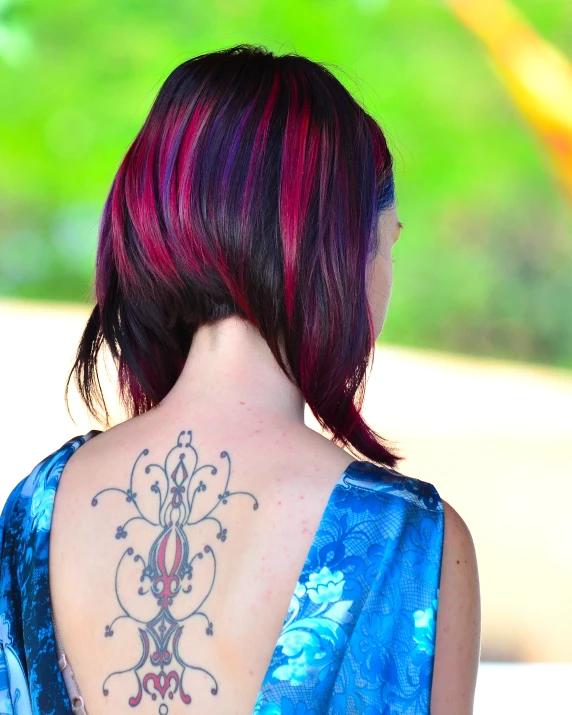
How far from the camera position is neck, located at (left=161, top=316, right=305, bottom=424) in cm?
92

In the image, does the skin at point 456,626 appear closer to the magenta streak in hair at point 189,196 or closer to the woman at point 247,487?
the woman at point 247,487

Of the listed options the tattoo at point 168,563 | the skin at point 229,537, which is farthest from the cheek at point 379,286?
the tattoo at point 168,563

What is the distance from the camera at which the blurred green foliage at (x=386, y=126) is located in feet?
16.5

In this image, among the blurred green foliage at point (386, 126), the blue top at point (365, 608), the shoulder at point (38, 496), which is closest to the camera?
the blue top at point (365, 608)

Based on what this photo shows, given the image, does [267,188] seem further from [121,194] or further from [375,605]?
[375,605]

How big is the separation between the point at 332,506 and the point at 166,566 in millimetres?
168

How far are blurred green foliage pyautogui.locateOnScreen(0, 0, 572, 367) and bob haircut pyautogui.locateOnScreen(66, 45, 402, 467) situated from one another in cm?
410

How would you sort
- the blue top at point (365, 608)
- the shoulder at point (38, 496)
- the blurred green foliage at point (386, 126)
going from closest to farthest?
1. the blue top at point (365, 608)
2. the shoulder at point (38, 496)
3. the blurred green foliage at point (386, 126)

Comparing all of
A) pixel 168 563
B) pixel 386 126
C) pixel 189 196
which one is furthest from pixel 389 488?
pixel 386 126

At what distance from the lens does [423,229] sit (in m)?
5.21

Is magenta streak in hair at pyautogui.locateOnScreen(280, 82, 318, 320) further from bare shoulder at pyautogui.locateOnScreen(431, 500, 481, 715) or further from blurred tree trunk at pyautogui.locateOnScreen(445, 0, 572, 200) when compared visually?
blurred tree trunk at pyautogui.locateOnScreen(445, 0, 572, 200)

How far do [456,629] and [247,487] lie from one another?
227 mm

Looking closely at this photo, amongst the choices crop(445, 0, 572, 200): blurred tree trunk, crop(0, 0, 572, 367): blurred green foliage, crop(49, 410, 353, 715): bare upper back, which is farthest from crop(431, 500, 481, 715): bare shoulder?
crop(445, 0, 572, 200): blurred tree trunk

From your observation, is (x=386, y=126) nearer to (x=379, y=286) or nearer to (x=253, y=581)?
(x=379, y=286)
